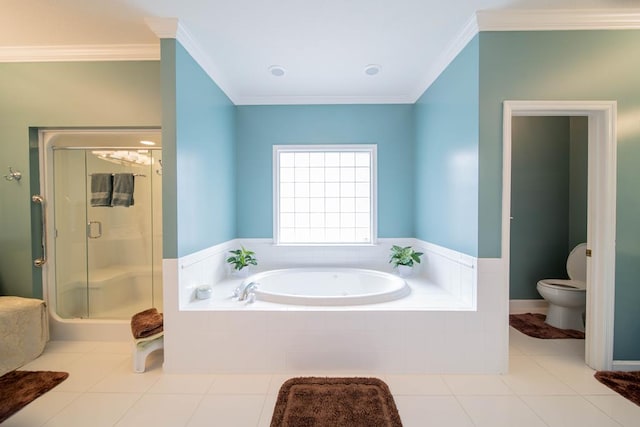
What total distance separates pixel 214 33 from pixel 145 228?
185 centimetres

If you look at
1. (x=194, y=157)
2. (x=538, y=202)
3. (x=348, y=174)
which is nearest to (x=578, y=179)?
(x=538, y=202)

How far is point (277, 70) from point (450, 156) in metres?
1.69

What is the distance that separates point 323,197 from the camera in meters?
3.35

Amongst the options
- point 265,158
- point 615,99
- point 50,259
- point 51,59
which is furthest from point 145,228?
point 615,99

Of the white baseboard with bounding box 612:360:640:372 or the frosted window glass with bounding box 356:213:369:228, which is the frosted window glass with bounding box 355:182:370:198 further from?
the white baseboard with bounding box 612:360:640:372

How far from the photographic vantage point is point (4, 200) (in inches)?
96.0

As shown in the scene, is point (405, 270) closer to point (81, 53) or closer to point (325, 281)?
point (325, 281)

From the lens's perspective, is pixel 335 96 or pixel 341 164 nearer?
pixel 335 96

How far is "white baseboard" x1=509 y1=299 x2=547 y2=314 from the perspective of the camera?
3.19 metres

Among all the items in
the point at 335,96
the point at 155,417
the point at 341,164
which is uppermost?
the point at 335,96

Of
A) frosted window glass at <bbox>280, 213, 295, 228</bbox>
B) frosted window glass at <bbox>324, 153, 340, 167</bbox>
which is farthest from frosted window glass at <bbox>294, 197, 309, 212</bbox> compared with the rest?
frosted window glass at <bbox>324, 153, 340, 167</bbox>

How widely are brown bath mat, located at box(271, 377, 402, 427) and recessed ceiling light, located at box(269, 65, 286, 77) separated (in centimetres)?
249

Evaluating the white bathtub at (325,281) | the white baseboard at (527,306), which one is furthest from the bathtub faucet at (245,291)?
the white baseboard at (527,306)

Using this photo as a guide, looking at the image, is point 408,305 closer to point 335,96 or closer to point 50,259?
point 335,96
